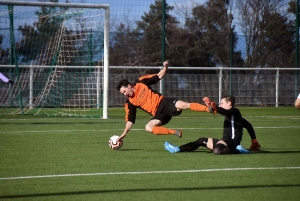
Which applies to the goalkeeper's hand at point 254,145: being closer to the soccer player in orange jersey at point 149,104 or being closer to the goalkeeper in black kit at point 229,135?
the goalkeeper in black kit at point 229,135

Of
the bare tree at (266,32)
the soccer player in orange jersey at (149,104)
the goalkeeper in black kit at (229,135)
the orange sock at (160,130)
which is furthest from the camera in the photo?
the bare tree at (266,32)

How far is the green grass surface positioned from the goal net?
21.6ft

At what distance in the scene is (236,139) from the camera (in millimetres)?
10695

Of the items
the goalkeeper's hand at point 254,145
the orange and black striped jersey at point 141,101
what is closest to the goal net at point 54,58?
the orange and black striped jersey at point 141,101

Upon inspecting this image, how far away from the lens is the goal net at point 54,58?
2111cm

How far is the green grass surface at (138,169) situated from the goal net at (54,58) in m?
6.59

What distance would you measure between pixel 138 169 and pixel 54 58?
46.2 feet

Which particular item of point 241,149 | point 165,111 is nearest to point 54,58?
point 165,111

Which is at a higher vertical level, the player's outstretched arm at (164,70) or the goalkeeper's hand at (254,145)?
the player's outstretched arm at (164,70)

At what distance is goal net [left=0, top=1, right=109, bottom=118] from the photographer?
21109 mm

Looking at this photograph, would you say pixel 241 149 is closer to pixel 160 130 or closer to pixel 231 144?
Result: pixel 231 144

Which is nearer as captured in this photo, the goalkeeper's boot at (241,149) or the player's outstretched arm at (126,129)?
the goalkeeper's boot at (241,149)

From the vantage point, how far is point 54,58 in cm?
2259

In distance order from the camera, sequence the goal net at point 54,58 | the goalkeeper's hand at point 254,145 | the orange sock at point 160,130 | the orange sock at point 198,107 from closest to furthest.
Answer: the orange sock at point 198,107 < the goalkeeper's hand at point 254,145 < the orange sock at point 160,130 < the goal net at point 54,58
